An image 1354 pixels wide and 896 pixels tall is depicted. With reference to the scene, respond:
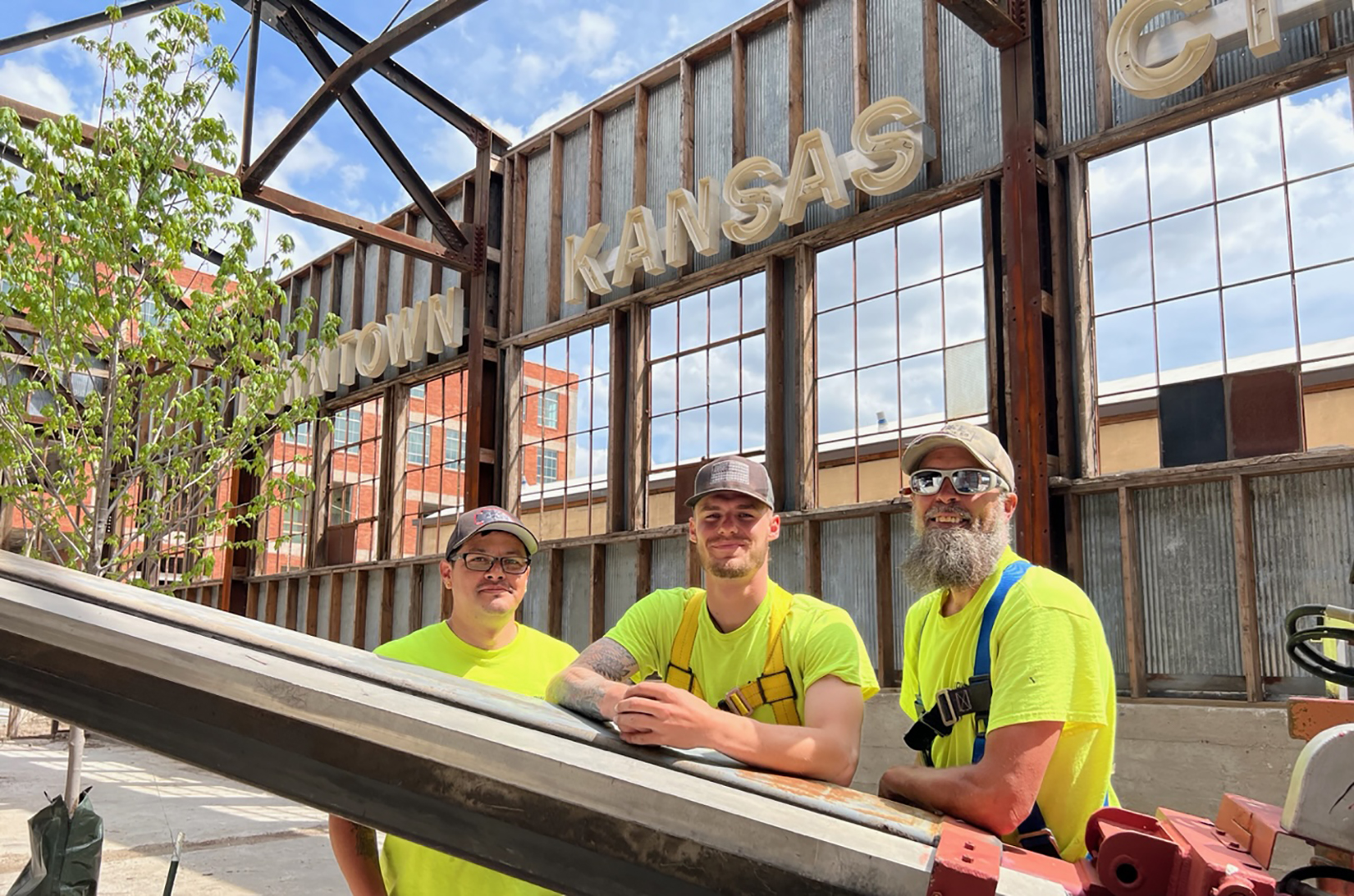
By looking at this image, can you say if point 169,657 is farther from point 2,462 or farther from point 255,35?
point 255,35

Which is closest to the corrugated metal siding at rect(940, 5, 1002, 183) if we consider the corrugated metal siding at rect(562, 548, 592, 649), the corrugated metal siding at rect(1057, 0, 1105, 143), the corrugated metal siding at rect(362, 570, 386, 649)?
the corrugated metal siding at rect(1057, 0, 1105, 143)

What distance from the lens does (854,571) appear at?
1006cm

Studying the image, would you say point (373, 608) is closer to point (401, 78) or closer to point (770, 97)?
point (401, 78)

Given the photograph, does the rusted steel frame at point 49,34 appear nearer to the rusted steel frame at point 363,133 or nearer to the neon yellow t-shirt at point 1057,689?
the rusted steel frame at point 363,133

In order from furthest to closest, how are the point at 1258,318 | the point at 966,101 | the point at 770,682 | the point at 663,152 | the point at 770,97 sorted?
the point at 663,152
the point at 770,97
the point at 966,101
the point at 1258,318
the point at 770,682

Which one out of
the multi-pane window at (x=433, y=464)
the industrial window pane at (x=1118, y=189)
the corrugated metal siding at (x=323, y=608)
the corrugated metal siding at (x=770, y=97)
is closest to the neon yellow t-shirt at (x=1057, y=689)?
the industrial window pane at (x=1118, y=189)

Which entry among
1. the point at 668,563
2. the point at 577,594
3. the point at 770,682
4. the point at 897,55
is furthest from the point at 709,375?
the point at 770,682

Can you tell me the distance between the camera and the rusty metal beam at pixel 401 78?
12.5 metres

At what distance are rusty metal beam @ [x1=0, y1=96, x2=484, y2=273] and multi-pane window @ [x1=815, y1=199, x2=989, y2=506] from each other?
19.1 ft

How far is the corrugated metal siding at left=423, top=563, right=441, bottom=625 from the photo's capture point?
1481cm

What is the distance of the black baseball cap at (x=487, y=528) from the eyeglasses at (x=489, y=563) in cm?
7

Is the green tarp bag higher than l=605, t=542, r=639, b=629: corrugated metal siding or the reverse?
the reverse

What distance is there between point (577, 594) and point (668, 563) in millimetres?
1692

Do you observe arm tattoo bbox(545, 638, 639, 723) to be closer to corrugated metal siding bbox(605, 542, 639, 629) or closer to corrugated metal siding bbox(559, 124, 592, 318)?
corrugated metal siding bbox(605, 542, 639, 629)
